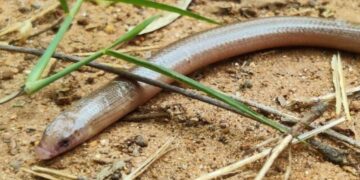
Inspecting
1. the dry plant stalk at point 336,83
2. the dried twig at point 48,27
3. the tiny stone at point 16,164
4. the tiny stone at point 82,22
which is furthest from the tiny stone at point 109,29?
the dry plant stalk at point 336,83

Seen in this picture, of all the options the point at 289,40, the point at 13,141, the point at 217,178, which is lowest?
the point at 13,141

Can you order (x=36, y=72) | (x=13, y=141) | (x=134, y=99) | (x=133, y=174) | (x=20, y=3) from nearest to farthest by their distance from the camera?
(x=36, y=72)
(x=133, y=174)
(x=13, y=141)
(x=134, y=99)
(x=20, y=3)

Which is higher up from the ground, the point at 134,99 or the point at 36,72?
the point at 134,99

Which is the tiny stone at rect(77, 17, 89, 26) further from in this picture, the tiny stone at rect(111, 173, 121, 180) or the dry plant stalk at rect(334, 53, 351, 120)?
the dry plant stalk at rect(334, 53, 351, 120)

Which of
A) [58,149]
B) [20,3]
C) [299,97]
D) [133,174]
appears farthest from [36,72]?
[20,3]

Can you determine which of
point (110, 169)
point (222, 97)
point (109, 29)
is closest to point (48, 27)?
point (109, 29)

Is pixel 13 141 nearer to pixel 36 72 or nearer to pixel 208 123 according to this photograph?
pixel 36 72

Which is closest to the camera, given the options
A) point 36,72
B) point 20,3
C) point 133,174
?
point 36,72

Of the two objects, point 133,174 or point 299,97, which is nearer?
point 133,174

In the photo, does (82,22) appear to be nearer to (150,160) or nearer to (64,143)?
(64,143)
